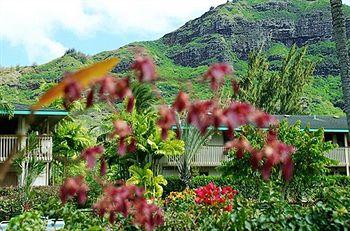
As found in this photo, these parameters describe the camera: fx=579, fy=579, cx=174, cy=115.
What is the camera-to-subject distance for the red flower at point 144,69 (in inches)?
89.2

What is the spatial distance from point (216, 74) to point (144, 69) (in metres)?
0.34

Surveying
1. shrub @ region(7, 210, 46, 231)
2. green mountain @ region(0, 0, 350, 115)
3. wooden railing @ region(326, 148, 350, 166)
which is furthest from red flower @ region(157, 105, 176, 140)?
green mountain @ region(0, 0, 350, 115)

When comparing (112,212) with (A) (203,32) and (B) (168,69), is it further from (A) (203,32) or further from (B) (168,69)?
(A) (203,32)

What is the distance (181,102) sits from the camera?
2.46m

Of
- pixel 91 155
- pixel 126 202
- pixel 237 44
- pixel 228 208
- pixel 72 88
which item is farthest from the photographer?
pixel 237 44

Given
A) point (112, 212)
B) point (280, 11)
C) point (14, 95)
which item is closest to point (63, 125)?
point (112, 212)

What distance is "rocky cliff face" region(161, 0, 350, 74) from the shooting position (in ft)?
307

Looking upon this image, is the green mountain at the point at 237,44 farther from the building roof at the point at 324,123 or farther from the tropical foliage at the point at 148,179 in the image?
the tropical foliage at the point at 148,179

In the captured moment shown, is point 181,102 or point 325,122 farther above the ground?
point 325,122

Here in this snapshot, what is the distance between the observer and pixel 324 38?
99.2 metres

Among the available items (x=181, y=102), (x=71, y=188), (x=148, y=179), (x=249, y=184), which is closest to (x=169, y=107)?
(x=181, y=102)

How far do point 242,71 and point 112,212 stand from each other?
76.5 m

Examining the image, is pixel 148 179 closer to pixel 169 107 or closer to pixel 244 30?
pixel 169 107

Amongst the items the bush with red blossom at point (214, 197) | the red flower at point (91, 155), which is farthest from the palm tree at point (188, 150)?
the red flower at point (91, 155)
